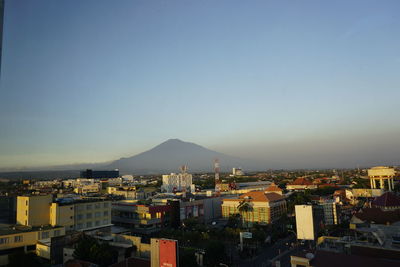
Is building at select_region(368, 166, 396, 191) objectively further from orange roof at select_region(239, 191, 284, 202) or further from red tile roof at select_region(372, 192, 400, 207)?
orange roof at select_region(239, 191, 284, 202)

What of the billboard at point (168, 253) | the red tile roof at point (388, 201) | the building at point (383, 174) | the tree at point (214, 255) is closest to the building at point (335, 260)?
the tree at point (214, 255)

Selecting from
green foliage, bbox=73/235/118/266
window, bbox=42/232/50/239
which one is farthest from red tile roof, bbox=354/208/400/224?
window, bbox=42/232/50/239

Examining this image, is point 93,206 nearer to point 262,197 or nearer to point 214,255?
point 214,255

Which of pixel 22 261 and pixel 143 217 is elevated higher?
pixel 22 261

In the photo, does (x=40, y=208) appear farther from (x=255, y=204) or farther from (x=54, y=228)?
(x=255, y=204)

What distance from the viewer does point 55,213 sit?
22719 millimetres

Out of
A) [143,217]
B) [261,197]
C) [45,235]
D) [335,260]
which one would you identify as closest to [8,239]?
[45,235]

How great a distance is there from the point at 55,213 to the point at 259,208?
19941 mm

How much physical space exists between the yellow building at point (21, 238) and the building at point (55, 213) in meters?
2.52

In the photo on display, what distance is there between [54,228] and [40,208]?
3.54 meters

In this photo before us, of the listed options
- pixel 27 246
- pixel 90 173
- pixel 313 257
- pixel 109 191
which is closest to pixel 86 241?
pixel 27 246

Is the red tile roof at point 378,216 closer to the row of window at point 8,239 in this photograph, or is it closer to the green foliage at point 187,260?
the green foliage at point 187,260

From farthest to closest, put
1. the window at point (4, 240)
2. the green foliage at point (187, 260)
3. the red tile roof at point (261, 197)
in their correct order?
1. the red tile roof at point (261, 197)
2. the window at point (4, 240)
3. the green foliage at point (187, 260)

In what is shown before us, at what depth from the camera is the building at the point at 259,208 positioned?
32.2 meters
